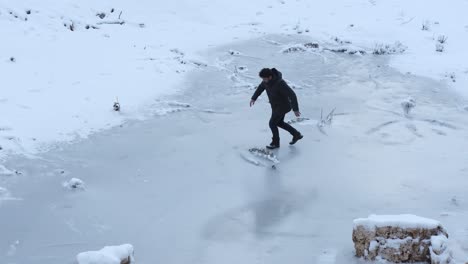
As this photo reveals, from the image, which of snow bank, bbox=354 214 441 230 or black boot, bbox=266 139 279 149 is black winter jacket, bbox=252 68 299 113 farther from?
snow bank, bbox=354 214 441 230

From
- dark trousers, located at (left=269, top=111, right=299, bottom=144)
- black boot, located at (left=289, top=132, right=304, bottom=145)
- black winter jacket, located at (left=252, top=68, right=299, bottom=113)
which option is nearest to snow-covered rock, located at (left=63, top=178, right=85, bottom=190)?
dark trousers, located at (left=269, top=111, right=299, bottom=144)

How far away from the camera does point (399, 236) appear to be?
243 inches

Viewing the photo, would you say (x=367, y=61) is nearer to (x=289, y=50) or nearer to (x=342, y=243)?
(x=289, y=50)

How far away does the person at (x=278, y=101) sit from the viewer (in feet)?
32.2

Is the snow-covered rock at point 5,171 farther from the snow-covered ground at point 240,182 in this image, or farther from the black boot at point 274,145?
the black boot at point 274,145

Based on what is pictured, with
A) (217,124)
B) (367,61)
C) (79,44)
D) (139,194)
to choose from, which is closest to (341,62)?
(367,61)

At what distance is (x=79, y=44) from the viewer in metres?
15.0

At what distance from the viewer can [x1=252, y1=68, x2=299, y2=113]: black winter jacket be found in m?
9.84

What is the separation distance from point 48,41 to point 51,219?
27.2ft

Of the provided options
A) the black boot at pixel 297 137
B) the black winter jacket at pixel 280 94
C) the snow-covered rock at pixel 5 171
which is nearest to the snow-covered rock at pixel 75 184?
the snow-covered rock at pixel 5 171

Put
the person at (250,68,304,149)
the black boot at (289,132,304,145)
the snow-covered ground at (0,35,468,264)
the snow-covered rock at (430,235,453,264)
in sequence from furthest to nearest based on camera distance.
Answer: the black boot at (289,132,304,145) → the person at (250,68,304,149) → the snow-covered ground at (0,35,468,264) → the snow-covered rock at (430,235,453,264)

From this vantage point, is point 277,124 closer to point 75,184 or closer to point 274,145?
point 274,145

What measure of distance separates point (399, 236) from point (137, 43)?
1145 cm

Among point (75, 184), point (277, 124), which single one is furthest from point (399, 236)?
point (75, 184)
